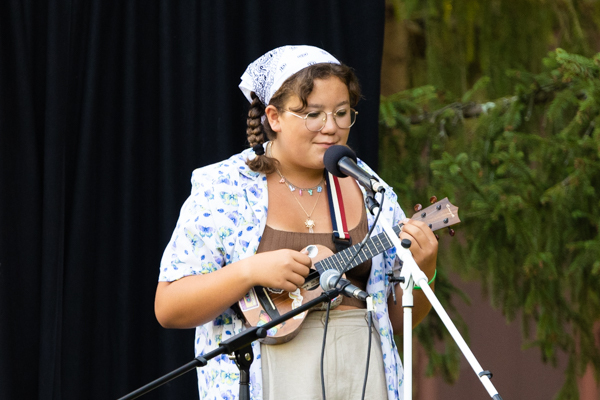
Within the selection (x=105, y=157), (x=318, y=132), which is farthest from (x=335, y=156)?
(x=105, y=157)

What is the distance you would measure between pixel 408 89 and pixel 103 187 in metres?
1.50

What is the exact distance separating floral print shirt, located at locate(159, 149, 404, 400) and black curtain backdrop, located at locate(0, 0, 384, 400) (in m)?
0.76

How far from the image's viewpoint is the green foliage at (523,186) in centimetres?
276

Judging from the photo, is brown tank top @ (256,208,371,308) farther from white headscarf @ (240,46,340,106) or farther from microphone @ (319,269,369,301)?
white headscarf @ (240,46,340,106)

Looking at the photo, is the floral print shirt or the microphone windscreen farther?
the floral print shirt

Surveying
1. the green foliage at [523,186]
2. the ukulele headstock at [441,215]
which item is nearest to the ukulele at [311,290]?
the ukulele headstock at [441,215]

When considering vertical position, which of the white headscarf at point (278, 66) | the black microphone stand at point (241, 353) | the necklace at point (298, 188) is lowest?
the black microphone stand at point (241, 353)

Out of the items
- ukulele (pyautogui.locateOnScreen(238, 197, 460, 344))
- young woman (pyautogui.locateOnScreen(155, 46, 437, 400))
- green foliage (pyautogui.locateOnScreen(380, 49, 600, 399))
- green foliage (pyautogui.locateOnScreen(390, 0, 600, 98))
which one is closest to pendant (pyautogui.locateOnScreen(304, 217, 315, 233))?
young woman (pyautogui.locateOnScreen(155, 46, 437, 400))

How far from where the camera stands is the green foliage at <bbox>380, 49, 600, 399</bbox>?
9.05ft

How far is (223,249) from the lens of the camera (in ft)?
6.22

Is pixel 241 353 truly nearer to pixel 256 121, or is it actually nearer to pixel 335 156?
pixel 335 156

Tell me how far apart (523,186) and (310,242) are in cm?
124

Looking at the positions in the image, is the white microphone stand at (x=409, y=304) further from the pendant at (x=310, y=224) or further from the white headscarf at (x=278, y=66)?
the white headscarf at (x=278, y=66)

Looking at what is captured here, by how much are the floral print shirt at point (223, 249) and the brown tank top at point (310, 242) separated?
22 millimetres
